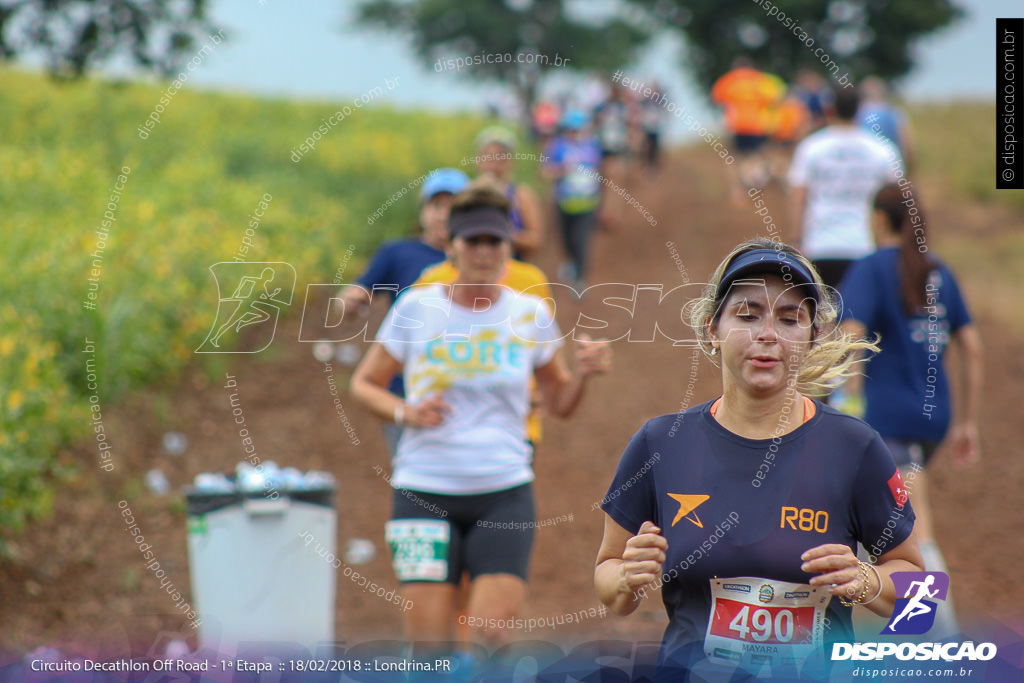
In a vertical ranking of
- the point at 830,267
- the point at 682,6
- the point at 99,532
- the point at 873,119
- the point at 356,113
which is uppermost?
the point at 682,6

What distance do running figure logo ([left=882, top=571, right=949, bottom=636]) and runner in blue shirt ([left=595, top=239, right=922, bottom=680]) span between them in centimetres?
3

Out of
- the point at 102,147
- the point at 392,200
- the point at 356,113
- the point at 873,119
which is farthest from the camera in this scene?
→ the point at 356,113

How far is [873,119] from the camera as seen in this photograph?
11086mm

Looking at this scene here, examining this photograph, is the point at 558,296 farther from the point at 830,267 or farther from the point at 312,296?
the point at 830,267

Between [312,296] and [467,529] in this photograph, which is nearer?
[467,529]

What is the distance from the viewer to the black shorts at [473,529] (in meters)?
4.22

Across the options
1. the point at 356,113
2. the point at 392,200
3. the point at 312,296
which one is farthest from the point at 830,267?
the point at 356,113

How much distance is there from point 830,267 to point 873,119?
14.8 feet

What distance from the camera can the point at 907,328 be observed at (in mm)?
5137

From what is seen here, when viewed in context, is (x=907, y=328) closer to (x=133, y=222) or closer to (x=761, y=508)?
(x=761, y=508)

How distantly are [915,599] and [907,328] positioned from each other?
2.70m

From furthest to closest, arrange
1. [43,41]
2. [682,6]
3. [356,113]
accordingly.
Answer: [682,6]
[356,113]
[43,41]

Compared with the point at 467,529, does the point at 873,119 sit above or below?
above

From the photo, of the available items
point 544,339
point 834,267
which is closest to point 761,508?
point 544,339
